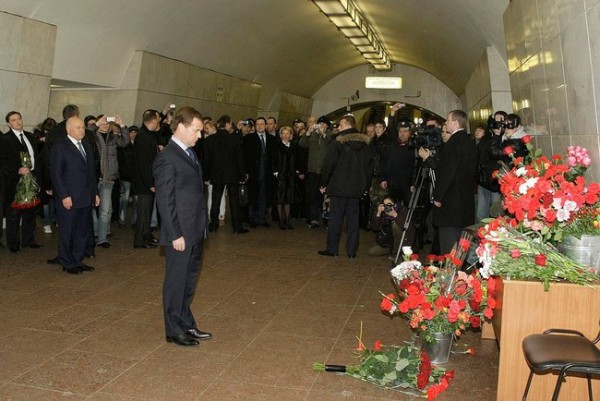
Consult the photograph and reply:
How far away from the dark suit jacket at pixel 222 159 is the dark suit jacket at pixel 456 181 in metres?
4.25

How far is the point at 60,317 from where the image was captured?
5.57m

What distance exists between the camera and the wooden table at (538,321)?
3826mm

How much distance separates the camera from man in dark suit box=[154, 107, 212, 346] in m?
4.76

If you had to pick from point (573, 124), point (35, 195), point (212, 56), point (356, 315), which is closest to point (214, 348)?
point (356, 315)

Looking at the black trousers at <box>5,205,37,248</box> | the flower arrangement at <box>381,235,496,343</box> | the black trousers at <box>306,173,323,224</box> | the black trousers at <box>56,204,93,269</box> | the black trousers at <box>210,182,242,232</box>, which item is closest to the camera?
the flower arrangement at <box>381,235,496,343</box>

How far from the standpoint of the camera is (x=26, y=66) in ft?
31.6

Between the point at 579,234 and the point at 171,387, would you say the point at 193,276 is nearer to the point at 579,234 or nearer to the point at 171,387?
the point at 171,387

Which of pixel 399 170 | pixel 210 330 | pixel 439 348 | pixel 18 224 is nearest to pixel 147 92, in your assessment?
pixel 18 224

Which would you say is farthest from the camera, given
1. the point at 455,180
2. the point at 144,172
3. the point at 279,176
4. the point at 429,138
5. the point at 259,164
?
the point at 259,164

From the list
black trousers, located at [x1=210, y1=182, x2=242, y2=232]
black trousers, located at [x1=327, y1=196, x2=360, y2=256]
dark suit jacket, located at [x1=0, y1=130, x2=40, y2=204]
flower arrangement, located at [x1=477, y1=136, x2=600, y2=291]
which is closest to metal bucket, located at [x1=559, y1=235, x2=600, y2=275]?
flower arrangement, located at [x1=477, y1=136, x2=600, y2=291]

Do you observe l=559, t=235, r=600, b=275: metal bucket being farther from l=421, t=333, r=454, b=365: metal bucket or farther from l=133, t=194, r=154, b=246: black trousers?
l=133, t=194, r=154, b=246: black trousers

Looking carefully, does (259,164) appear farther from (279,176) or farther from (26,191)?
(26,191)

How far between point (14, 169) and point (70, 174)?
1.57 m

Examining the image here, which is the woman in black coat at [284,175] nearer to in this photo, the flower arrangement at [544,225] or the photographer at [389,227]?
the photographer at [389,227]
